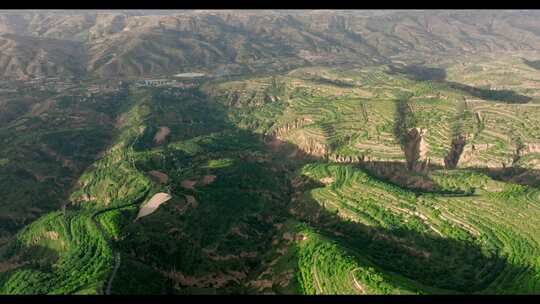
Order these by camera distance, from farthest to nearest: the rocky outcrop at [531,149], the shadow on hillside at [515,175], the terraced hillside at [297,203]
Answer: the rocky outcrop at [531,149], the shadow on hillside at [515,175], the terraced hillside at [297,203]

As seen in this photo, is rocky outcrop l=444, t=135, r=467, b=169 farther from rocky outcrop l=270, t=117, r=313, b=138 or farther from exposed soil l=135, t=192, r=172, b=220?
exposed soil l=135, t=192, r=172, b=220

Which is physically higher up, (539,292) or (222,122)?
(539,292)

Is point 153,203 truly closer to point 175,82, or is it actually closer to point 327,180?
point 327,180

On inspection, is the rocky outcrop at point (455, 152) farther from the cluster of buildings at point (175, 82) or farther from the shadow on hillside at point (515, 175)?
the cluster of buildings at point (175, 82)

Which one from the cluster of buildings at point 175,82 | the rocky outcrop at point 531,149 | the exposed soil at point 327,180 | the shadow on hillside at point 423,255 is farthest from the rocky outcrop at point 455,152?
the cluster of buildings at point 175,82
